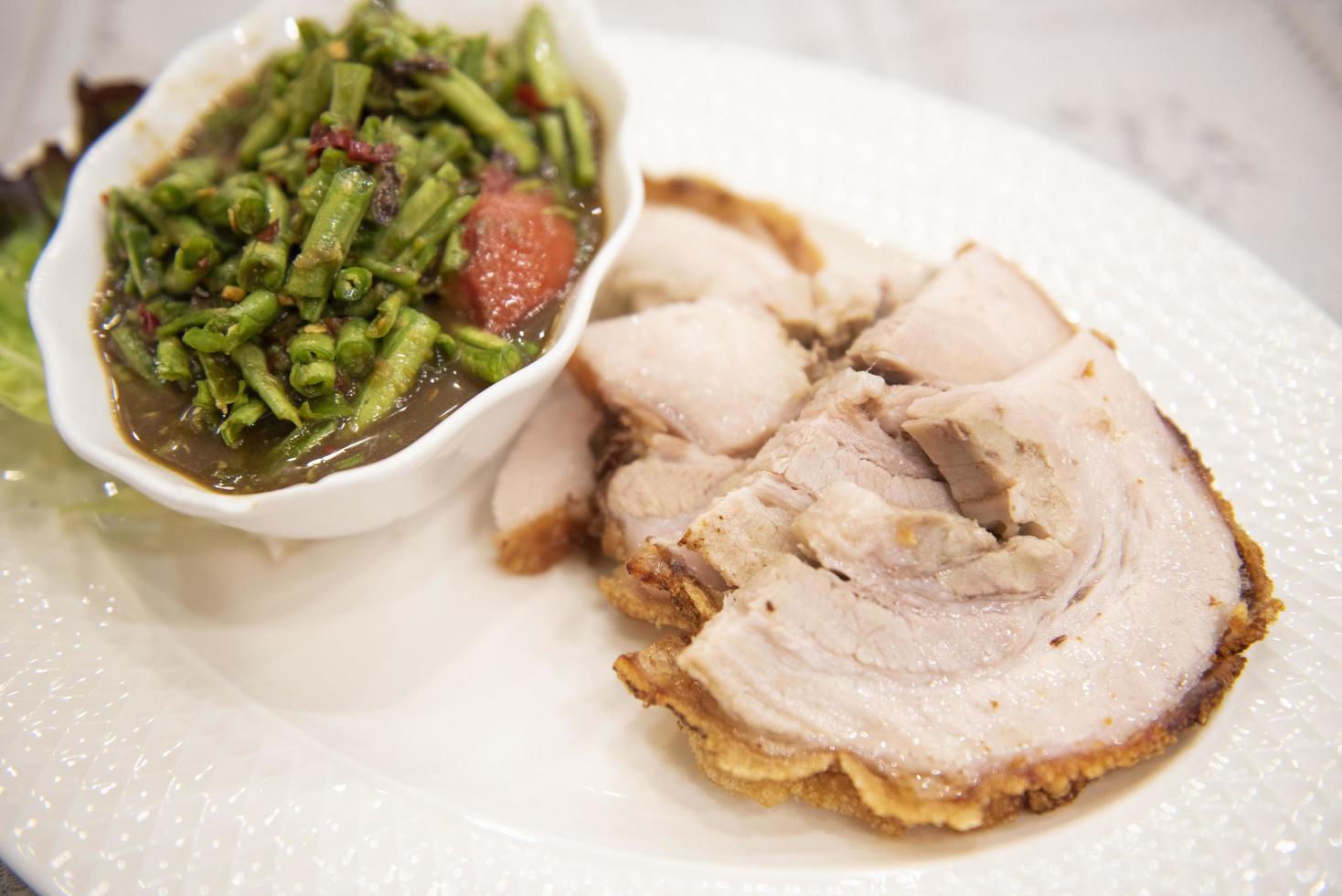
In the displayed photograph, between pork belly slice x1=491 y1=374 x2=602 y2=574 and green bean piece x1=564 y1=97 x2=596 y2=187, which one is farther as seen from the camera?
green bean piece x1=564 y1=97 x2=596 y2=187

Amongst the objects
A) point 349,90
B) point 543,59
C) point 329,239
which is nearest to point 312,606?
point 329,239

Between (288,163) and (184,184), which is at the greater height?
(288,163)

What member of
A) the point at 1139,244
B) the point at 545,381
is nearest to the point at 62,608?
the point at 545,381

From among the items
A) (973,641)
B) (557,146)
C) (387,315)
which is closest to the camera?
(973,641)

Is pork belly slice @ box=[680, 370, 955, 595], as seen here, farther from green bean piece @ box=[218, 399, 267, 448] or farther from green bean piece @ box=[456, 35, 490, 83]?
green bean piece @ box=[456, 35, 490, 83]

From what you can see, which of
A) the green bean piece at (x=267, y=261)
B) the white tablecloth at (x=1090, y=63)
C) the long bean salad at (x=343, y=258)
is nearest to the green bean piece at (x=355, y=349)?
the long bean salad at (x=343, y=258)

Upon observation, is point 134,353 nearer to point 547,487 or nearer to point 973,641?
point 547,487

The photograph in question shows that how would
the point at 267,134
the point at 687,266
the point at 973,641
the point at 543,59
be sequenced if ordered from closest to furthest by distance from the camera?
the point at 973,641, the point at 267,134, the point at 543,59, the point at 687,266

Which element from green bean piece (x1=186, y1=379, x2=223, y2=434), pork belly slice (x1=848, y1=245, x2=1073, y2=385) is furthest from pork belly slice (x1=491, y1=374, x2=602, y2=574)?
pork belly slice (x1=848, y1=245, x2=1073, y2=385)

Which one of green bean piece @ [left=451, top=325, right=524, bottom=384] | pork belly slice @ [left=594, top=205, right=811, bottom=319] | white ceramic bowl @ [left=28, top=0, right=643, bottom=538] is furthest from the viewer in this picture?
pork belly slice @ [left=594, top=205, right=811, bottom=319]
